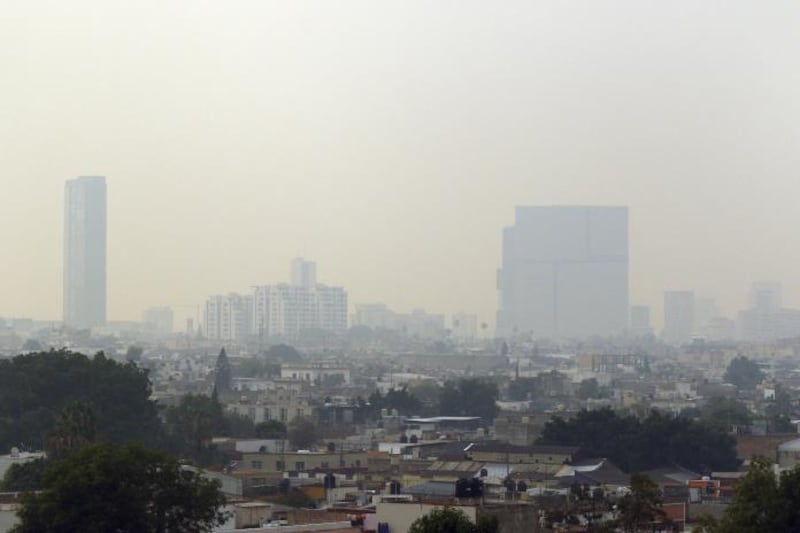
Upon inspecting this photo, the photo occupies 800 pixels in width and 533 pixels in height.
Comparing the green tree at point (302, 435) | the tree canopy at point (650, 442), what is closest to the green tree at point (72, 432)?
the tree canopy at point (650, 442)

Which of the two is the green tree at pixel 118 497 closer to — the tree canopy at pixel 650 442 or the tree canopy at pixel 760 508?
the tree canopy at pixel 760 508

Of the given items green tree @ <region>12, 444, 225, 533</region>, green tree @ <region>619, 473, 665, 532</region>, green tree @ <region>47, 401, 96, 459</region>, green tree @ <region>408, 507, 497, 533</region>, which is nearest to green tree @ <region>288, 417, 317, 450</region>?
green tree @ <region>47, 401, 96, 459</region>

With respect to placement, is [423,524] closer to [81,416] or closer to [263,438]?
[81,416]

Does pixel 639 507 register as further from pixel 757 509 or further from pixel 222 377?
pixel 222 377

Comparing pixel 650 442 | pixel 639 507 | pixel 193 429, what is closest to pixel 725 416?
pixel 650 442

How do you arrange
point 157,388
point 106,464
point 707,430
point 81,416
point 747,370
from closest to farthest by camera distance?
point 106,464, point 81,416, point 707,430, point 157,388, point 747,370

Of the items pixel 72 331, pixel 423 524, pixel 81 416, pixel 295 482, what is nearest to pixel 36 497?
pixel 423 524
